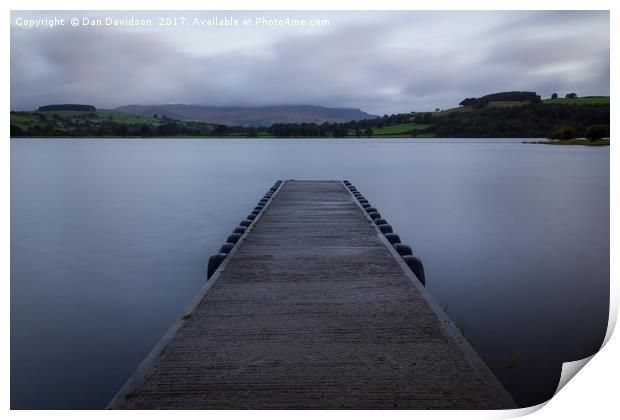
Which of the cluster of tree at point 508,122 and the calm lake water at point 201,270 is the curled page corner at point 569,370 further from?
the cluster of tree at point 508,122

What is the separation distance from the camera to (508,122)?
43.4 meters

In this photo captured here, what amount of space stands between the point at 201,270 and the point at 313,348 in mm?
4531

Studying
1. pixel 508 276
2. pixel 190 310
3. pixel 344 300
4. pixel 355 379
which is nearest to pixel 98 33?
pixel 190 310

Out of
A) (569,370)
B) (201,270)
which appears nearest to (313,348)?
(569,370)

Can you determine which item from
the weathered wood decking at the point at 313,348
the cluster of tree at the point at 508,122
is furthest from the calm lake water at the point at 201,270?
the cluster of tree at the point at 508,122

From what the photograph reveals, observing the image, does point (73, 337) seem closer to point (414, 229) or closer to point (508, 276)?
point (508, 276)

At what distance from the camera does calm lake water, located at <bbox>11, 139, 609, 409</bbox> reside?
13.5 ft

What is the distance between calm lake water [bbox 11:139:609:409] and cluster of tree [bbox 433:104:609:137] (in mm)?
16826

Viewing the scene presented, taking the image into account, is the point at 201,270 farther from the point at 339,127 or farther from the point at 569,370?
the point at 339,127

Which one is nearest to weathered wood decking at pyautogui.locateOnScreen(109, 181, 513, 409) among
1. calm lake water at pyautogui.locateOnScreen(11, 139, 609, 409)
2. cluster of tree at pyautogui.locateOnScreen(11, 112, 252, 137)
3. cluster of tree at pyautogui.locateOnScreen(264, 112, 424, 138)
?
calm lake water at pyautogui.locateOnScreen(11, 139, 609, 409)

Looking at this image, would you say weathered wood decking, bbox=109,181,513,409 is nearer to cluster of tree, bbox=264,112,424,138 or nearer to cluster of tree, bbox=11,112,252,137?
cluster of tree, bbox=11,112,252,137

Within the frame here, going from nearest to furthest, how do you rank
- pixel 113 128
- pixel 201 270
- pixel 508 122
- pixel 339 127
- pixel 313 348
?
pixel 313 348 → pixel 201 270 → pixel 508 122 → pixel 113 128 → pixel 339 127

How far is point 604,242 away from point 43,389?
8.66 meters

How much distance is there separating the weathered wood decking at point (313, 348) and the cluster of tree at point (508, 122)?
27.7 m
